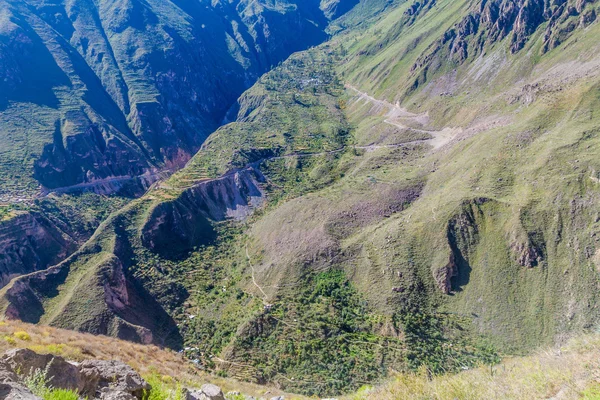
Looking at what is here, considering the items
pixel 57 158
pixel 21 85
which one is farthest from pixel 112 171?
pixel 21 85

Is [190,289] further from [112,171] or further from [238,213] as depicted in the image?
[112,171]

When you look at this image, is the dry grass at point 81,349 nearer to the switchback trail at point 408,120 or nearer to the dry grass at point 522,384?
the dry grass at point 522,384

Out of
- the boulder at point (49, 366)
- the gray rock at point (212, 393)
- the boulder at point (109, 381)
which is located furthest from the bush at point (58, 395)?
the gray rock at point (212, 393)

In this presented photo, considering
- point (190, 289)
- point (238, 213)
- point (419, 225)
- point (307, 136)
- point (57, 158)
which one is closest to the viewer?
point (419, 225)

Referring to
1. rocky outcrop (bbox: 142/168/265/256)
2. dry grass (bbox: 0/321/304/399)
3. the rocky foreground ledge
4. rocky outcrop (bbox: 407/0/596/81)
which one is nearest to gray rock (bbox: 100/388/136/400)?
the rocky foreground ledge

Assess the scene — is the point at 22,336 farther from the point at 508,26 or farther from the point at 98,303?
the point at 508,26

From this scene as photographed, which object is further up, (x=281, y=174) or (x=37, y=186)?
(x=37, y=186)

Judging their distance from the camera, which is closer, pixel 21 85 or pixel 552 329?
pixel 552 329
